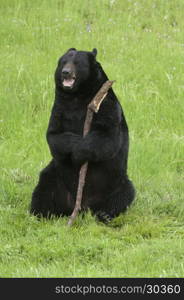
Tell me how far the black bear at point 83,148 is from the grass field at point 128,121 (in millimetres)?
227

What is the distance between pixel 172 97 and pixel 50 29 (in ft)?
9.22

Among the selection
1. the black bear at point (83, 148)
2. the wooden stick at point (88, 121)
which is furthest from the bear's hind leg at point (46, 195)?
the wooden stick at point (88, 121)

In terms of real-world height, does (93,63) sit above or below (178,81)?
above

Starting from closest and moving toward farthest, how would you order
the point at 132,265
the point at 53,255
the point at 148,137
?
the point at 132,265
the point at 53,255
the point at 148,137

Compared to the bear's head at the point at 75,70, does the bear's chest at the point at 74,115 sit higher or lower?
lower

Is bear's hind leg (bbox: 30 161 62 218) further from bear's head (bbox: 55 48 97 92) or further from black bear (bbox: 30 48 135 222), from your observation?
bear's head (bbox: 55 48 97 92)

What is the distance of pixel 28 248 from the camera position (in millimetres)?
5574

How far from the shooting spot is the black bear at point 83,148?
604 cm

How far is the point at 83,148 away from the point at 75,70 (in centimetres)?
69

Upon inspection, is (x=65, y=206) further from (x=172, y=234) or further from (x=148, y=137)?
(x=148, y=137)

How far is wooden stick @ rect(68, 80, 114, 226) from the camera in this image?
5.98m

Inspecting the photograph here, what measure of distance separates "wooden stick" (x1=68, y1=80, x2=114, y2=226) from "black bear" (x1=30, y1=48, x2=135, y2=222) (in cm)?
6

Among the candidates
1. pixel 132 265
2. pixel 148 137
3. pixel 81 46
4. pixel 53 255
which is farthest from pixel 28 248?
pixel 81 46

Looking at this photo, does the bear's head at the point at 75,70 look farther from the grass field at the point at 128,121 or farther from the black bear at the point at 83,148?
the grass field at the point at 128,121
